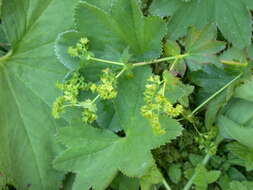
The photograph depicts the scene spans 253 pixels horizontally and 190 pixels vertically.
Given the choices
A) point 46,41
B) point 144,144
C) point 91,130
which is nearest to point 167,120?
point 144,144

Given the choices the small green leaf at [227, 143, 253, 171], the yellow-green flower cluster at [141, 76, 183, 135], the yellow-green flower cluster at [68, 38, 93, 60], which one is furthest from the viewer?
the small green leaf at [227, 143, 253, 171]

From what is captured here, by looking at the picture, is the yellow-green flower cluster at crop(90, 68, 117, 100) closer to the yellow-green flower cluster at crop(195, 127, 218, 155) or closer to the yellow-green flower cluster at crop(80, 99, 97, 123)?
the yellow-green flower cluster at crop(80, 99, 97, 123)

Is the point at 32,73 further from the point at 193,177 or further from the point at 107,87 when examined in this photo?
the point at 193,177

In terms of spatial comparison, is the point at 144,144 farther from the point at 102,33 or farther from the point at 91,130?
the point at 102,33

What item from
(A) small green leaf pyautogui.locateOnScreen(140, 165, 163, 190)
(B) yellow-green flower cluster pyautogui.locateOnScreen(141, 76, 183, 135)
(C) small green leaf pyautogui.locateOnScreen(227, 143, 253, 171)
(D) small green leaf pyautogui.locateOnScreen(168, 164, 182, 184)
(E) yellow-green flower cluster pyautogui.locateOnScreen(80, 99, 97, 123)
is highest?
(B) yellow-green flower cluster pyautogui.locateOnScreen(141, 76, 183, 135)

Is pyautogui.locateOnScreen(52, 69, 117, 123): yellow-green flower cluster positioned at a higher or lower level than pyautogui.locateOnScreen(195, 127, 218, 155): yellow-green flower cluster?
higher

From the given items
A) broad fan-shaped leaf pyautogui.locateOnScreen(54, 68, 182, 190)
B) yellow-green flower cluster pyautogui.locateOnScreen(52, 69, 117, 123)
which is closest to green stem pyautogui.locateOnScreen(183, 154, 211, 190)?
broad fan-shaped leaf pyautogui.locateOnScreen(54, 68, 182, 190)

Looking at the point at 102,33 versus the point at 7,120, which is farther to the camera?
the point at 7,120
